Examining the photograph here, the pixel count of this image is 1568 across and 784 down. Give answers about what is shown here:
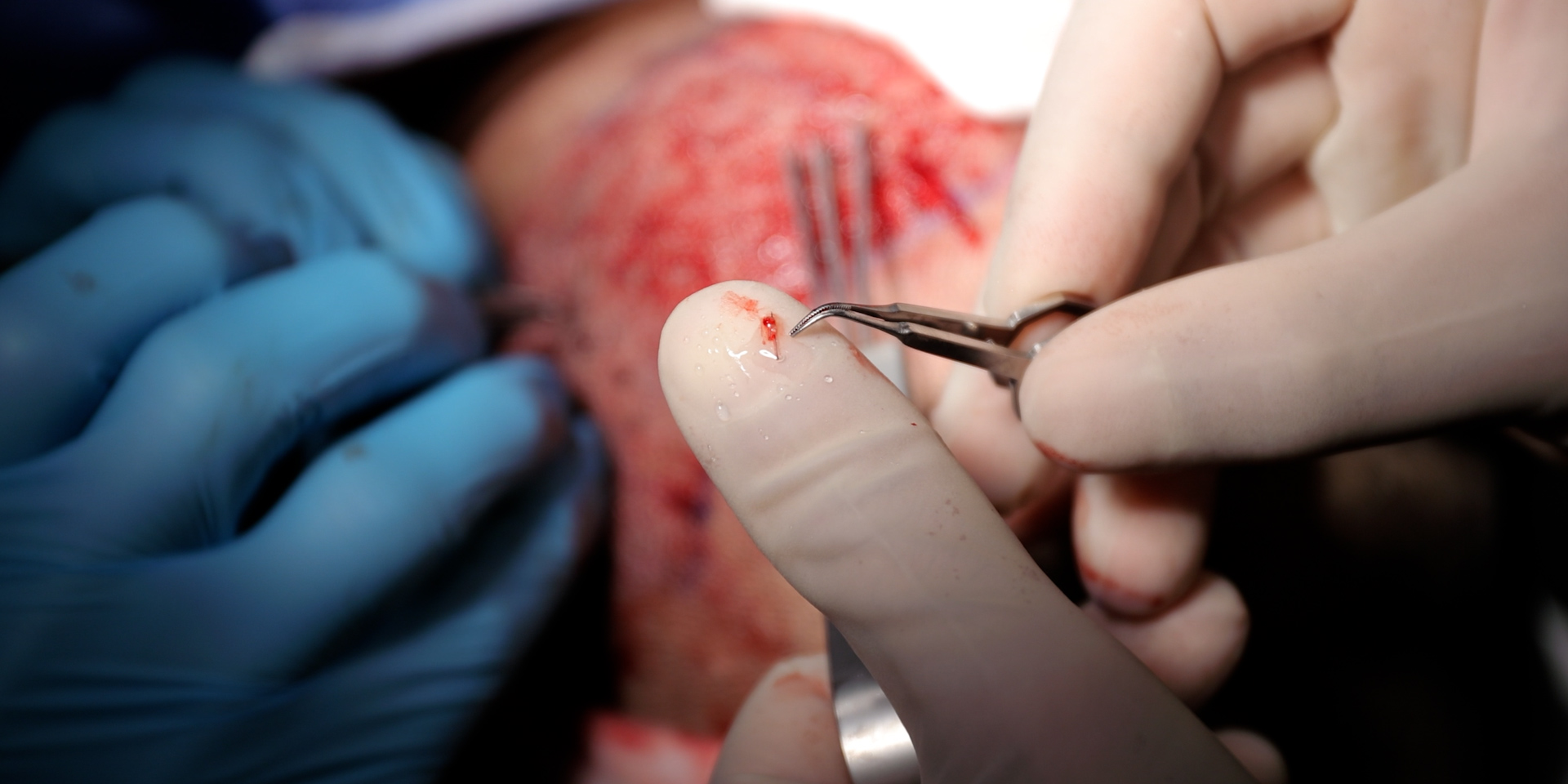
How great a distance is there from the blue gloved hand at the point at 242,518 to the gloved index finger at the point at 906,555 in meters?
0.62

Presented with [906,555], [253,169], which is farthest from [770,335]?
[253,169]

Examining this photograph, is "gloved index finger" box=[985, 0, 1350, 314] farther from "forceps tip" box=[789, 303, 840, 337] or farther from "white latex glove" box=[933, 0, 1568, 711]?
"forceps tip" box=[789, 303, 840, 337]

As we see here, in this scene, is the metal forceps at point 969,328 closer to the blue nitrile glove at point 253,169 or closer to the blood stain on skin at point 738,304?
the blood stain on skin at point 738,304

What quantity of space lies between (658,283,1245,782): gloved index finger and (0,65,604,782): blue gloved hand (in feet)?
2.04

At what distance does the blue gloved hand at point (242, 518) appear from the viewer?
0.90 m

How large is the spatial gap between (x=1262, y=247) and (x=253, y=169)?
5.20 ft

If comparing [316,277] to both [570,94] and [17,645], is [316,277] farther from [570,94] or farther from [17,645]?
[570,94]

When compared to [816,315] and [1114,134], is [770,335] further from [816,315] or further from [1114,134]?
[1114,134]

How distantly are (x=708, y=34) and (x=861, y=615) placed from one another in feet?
4.23

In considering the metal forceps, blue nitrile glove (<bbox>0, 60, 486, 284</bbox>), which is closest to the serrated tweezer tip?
the metal forceps

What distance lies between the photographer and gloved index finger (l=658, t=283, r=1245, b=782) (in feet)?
2.02

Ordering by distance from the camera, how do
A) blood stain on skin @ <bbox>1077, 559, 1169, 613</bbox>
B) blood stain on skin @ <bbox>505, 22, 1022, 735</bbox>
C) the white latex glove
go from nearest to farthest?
the white latex glove, blood stain on skin @ <bbox>1077, 559, 1169, 613</bbox>, blood stain on skin @ <bbox>505, 22, 1022, 735</bbox>

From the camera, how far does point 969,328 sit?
72 cm

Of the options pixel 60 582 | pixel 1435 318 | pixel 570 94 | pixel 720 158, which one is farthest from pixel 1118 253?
pixel 60 582
